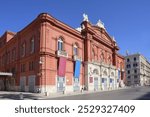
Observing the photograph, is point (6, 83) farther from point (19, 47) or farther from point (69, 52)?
point (69, 52)

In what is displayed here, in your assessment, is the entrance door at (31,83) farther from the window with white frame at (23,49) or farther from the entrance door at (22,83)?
the window with white frame at (23,49)

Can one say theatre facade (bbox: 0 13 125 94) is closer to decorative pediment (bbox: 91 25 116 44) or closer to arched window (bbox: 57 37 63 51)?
arched window (bbox: 57 37 63 51)

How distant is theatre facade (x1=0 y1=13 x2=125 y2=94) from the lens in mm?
32969

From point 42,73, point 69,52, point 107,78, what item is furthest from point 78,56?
point 107,78

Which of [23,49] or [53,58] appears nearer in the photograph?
[53,58]

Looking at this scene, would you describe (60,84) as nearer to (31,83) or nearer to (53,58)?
(53,58)

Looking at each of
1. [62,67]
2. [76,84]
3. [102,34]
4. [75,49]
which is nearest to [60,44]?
→ [62,67]

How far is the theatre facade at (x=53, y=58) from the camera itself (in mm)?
32969

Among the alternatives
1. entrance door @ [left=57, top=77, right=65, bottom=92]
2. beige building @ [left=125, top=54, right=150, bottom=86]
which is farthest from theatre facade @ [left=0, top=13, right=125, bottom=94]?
beige building @ [left=125, top=54, right=150, bottom=86]

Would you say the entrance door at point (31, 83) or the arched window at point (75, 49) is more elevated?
the arched window at point (75, 49)

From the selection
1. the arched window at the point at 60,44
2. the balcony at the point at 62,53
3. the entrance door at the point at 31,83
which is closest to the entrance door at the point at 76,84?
the balcony at the point at 62,53

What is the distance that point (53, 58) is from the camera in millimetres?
34250

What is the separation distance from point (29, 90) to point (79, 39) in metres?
14.8

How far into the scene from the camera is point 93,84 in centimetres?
4475
